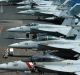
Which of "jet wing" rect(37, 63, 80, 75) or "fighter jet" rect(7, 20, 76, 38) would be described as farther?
"fighter jet" rect(7, 20, 76, 38)

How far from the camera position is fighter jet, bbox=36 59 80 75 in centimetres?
4575

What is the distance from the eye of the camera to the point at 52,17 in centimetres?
9444

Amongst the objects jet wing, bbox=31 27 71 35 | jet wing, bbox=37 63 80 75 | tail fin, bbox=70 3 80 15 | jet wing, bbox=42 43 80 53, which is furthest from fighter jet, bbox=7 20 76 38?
jet wing, bbox=37 63 80 75

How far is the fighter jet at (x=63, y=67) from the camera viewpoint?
4575 centimetres

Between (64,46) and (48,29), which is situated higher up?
(48,29)

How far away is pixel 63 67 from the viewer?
153ft

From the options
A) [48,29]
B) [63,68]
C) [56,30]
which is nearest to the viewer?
[63,68]

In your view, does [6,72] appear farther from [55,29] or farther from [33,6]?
[33,6]

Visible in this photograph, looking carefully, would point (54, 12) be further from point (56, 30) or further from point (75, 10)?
point (56, 30)

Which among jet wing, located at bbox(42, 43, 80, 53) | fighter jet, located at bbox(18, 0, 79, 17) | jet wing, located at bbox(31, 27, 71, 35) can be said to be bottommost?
jet wing, located at bbox(42, 43, 80, 53)

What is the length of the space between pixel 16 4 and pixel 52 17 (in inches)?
1297

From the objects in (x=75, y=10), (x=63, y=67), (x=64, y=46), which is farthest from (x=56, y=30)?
(x=63, y=67)

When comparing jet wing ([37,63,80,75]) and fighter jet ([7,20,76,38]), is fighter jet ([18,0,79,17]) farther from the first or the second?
jet wing ([37,63,80,75])

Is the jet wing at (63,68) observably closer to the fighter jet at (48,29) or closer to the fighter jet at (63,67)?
the fighter jet at (63,67)
